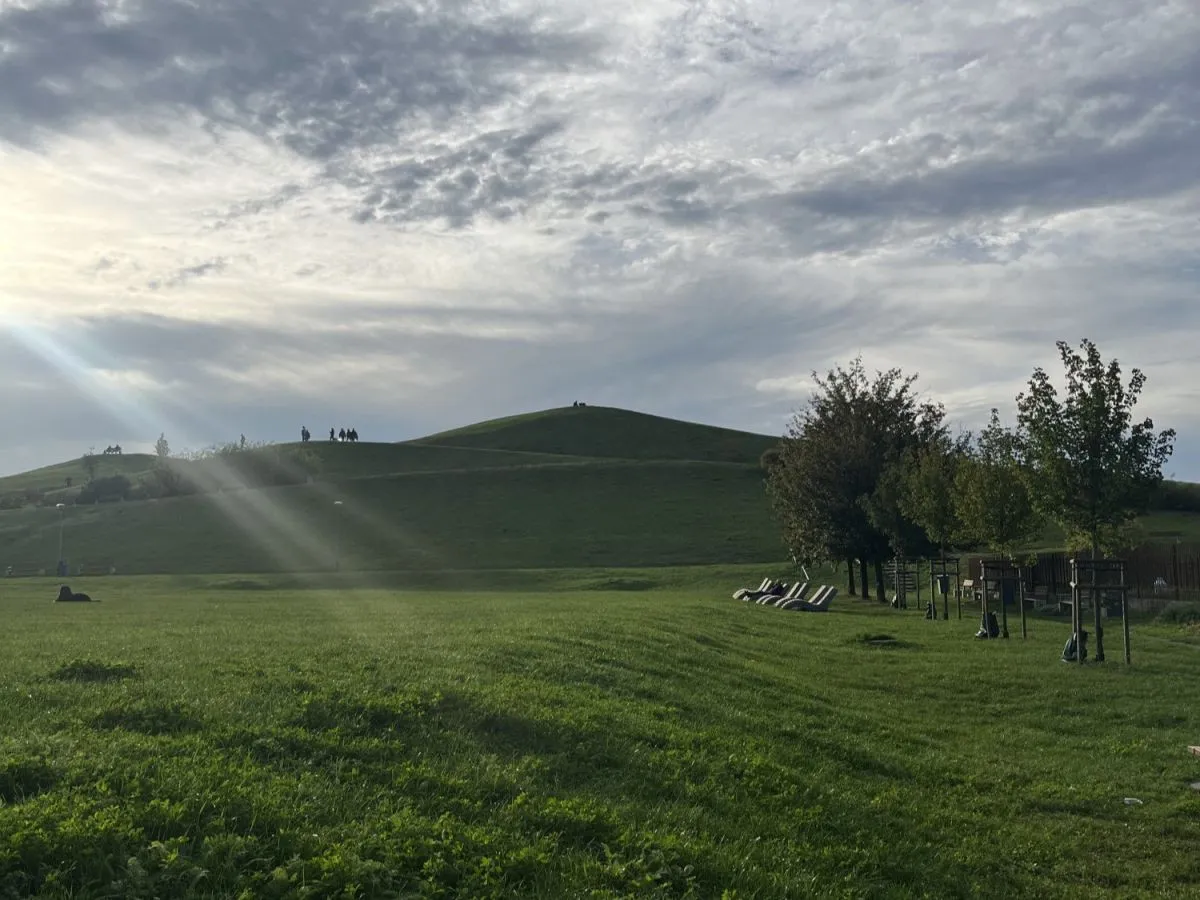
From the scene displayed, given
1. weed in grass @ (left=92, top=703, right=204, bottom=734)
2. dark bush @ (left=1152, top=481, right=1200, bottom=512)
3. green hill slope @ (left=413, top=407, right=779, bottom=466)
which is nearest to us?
weed in grass @ (left=92, top=703, right=204, bottom=734)

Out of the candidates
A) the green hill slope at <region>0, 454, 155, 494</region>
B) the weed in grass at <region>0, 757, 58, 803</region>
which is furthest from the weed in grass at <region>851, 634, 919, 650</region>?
the green hill slope at <region>0, 454, 155, 494</region>

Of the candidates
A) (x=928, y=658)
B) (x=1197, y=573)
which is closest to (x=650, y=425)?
(x=1197, y=573)

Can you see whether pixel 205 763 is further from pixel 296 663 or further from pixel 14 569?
pixel 14 569

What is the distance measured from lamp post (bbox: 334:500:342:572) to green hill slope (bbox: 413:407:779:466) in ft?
186

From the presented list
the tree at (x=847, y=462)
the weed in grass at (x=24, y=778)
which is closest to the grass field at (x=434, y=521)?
the tree at (x=847, y=462)

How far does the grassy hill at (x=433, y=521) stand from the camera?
281ft

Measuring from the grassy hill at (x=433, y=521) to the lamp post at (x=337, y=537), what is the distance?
0.24m

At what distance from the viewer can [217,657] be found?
14977 millimetres

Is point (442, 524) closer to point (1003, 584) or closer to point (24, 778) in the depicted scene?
point (1003, 584)

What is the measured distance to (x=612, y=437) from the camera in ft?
555

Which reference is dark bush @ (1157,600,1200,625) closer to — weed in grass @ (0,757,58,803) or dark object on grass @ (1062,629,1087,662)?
dark object on grass @ (1062,629,1087,662)

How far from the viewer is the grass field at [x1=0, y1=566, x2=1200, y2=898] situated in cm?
705

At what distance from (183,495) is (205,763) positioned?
404 ft

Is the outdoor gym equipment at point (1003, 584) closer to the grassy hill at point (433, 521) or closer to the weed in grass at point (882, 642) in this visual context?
the weed in grass at point (882, 642)
